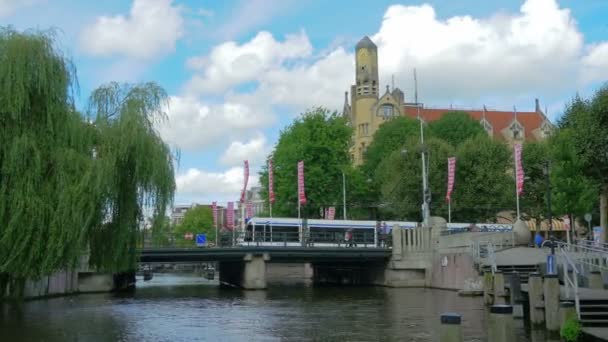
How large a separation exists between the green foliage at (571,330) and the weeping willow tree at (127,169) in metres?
13.4

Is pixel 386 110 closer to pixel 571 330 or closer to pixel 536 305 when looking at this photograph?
pixel 536 305

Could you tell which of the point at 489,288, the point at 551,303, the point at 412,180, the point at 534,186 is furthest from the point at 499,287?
the point at 534,186

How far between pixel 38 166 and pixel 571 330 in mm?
14521

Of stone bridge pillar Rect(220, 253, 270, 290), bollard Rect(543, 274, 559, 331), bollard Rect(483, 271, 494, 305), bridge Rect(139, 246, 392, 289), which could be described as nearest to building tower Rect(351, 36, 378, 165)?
bridge Rect(139, 246, 392, 289)

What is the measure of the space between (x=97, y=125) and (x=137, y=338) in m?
6.79

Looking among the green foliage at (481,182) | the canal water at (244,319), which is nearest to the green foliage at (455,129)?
the green foliage at (481,182)

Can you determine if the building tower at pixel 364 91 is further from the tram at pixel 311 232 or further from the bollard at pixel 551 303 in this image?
the bollard at pixel 551 303

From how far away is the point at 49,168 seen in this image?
2044 cm

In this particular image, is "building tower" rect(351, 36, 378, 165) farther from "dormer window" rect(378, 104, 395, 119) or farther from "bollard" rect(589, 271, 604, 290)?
"bollard" rect(589, 271, 604, 290)

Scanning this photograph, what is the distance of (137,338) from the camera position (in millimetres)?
22219

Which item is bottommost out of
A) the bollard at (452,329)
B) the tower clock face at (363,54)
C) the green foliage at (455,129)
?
the bollard at (452,329)

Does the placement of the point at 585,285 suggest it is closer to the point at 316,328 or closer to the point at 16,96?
the point at 316,328

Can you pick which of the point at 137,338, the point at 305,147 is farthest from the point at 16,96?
the point at 305,147

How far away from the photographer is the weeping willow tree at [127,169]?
75.3 ft
